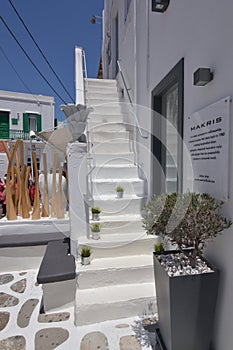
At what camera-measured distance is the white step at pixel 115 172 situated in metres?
4.43

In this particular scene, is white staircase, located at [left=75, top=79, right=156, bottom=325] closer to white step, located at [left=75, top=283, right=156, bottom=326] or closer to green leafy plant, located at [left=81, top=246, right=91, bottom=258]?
white step, located at [left=75, top=283, right=156, bottom=326]

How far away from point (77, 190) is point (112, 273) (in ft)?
3.78

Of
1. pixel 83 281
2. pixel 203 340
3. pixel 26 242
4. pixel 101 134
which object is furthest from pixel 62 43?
pixel 203 340

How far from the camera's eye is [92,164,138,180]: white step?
4.43 metres

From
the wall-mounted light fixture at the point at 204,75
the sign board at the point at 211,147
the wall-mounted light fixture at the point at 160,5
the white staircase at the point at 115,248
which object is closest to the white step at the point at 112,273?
the white staircase at the point at 115,248

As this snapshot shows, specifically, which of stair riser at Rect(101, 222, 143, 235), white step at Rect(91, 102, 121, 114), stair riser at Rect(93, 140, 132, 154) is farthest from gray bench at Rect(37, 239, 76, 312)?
white step at Rect(91, 102, 121, 114)

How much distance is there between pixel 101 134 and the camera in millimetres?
5289

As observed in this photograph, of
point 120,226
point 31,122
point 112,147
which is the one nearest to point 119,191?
point 120,226

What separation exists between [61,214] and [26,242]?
2.63ft

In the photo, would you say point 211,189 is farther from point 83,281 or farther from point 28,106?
point 28,106

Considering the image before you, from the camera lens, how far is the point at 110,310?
8.16 feet

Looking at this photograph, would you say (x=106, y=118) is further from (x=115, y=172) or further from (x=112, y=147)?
(x=115, y=172)

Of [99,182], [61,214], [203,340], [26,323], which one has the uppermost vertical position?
[99,182]

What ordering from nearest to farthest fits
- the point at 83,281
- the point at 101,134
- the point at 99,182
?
1. the point at 83,281
2. the point at 99,182
3. the point at 101,134
